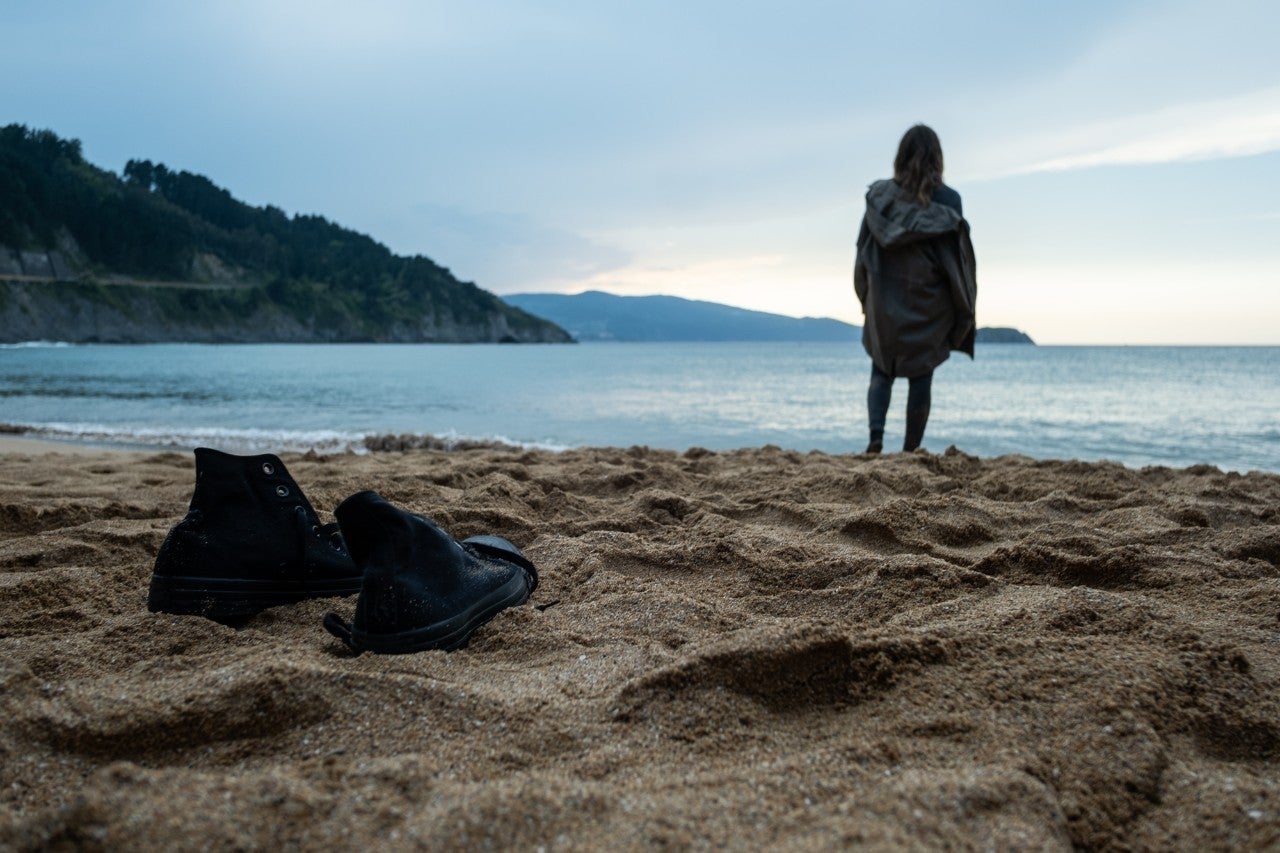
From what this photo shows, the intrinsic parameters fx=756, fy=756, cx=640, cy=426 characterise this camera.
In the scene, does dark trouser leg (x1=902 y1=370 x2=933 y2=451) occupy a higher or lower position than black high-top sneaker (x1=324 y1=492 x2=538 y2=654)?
higher

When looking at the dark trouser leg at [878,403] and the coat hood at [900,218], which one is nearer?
the coat hood at [900,218]

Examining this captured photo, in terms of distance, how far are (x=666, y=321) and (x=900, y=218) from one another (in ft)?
525

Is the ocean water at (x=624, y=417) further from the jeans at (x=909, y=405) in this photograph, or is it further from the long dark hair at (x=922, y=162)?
the long dark hair at (x=922, y=162)

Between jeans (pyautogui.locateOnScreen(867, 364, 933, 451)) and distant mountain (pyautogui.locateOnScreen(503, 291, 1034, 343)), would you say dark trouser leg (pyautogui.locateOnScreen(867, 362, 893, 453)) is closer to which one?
jeans (pyautogui.locateOnScreen(867, 364, 933, 451))

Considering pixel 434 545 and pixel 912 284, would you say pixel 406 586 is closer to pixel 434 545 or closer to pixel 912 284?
pixel 434 545

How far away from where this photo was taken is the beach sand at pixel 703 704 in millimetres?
1088

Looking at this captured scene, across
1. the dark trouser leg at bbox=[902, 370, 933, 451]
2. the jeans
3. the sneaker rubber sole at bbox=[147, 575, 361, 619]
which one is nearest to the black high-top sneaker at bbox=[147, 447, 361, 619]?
the sneaker rubber sole at bbox=[147, 575, 361, 619]

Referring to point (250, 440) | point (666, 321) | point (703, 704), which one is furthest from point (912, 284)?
point (666, 321)

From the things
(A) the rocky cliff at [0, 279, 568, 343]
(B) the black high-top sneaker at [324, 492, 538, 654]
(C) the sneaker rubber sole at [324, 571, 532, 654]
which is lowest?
(C) the sneaker rubber sole at [324, 571, 532, 654]

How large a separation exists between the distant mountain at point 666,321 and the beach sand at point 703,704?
139 metres

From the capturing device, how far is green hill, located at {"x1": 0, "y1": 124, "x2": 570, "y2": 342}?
66125 mm

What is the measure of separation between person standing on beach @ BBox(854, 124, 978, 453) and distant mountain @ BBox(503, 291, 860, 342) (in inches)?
5334

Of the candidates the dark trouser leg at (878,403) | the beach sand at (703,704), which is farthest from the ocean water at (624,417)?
the beach sand at (703,704)

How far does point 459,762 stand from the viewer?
1.29 metres
